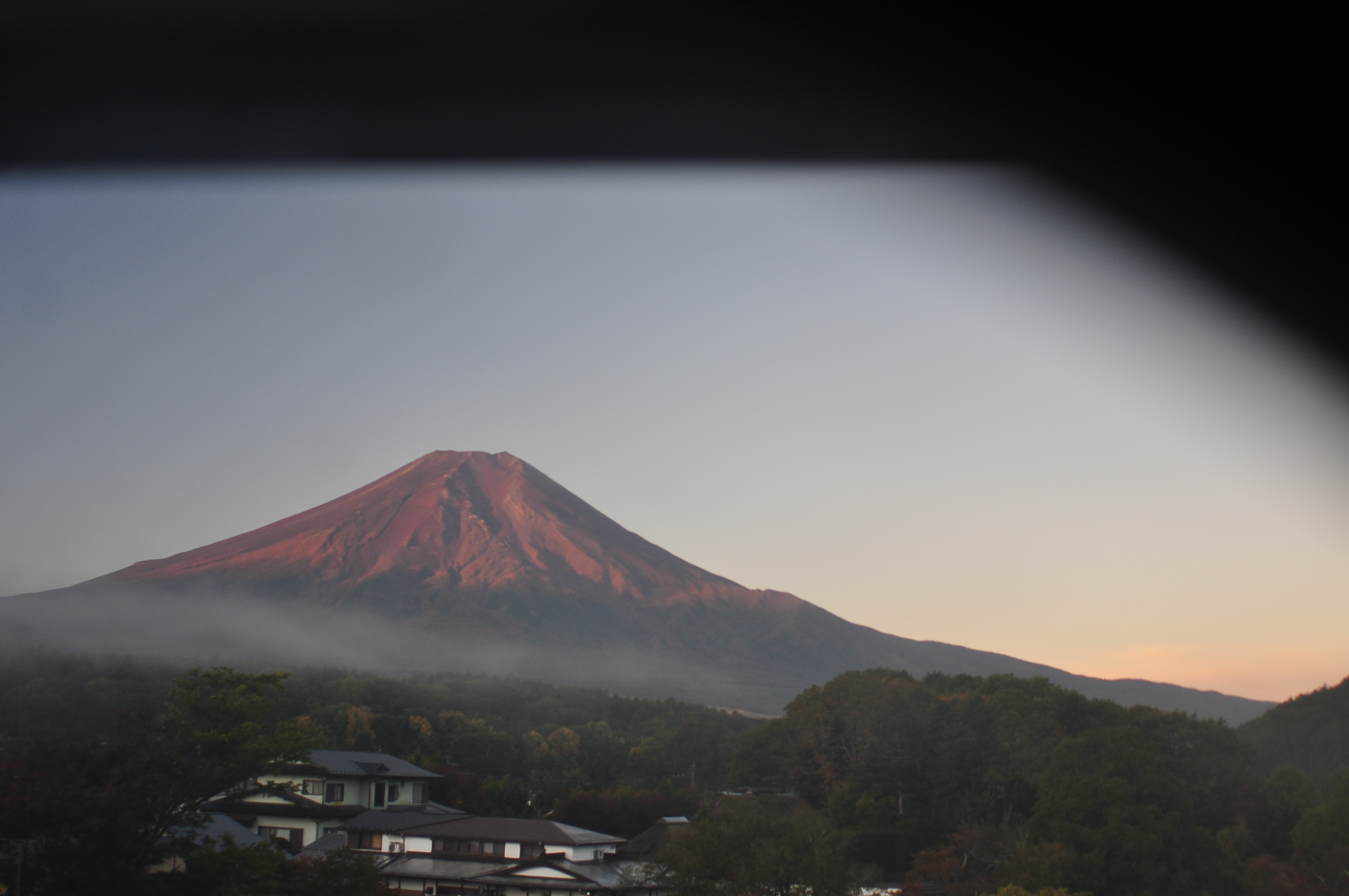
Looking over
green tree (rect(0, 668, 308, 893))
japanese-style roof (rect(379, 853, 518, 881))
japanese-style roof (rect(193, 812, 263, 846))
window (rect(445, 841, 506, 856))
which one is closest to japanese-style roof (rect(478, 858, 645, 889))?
japanese-style roof (rect(379, 853, 518, 881))

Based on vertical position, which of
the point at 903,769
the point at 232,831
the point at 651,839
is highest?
the point at 903,769

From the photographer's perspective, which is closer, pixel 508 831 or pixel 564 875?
pixel 564 875

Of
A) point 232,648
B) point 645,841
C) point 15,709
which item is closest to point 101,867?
point 645,841

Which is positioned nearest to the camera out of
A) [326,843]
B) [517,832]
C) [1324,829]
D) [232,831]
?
[232,831]

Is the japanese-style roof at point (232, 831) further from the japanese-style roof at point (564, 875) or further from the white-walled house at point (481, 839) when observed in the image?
the japanese-style roof at point (564, 875)

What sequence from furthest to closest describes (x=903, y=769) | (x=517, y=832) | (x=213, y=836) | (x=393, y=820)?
(x=903, y=769)
(x=393, y=820)
(x=517, y=832)
(x=213, y=836)

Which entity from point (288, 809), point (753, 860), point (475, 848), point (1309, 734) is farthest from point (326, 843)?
point (1309, 734)

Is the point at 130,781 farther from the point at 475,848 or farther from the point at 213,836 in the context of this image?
the point at 475,848
